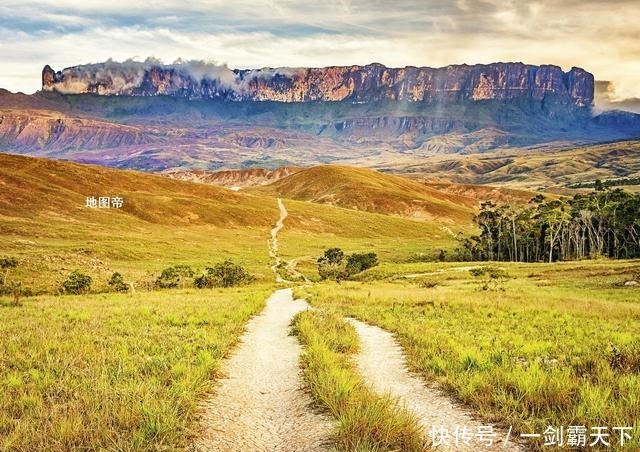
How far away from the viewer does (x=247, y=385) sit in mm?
13070

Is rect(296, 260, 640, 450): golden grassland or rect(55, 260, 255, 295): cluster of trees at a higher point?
rect(296, 260, 640, 450): golden grassland

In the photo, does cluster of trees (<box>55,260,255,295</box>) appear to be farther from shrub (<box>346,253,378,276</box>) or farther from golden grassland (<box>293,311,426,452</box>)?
golden grassland (<box>293,311,426,452</box>)

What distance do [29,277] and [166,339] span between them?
49.4 metres

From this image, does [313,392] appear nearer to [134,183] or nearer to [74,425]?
[74,425]

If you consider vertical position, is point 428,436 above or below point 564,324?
above

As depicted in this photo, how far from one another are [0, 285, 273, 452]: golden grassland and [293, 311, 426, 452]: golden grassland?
275 centimetres

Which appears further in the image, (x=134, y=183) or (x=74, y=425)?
(x=134, y=183)

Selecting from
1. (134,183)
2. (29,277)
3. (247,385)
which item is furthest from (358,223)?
(247,385)

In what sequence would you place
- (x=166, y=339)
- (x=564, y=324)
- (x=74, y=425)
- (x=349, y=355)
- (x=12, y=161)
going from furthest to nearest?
(x=12, y=161) < (x=564, y=324) < (x=166, y=339) < (x=349, y=355) < (x=74, y=425)

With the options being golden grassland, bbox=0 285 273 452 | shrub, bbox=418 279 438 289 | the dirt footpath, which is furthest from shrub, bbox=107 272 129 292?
the dirt footpath

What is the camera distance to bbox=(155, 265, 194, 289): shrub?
6380cm

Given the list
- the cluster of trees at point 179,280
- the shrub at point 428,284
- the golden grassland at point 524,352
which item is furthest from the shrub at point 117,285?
the shrub at point 428,284
